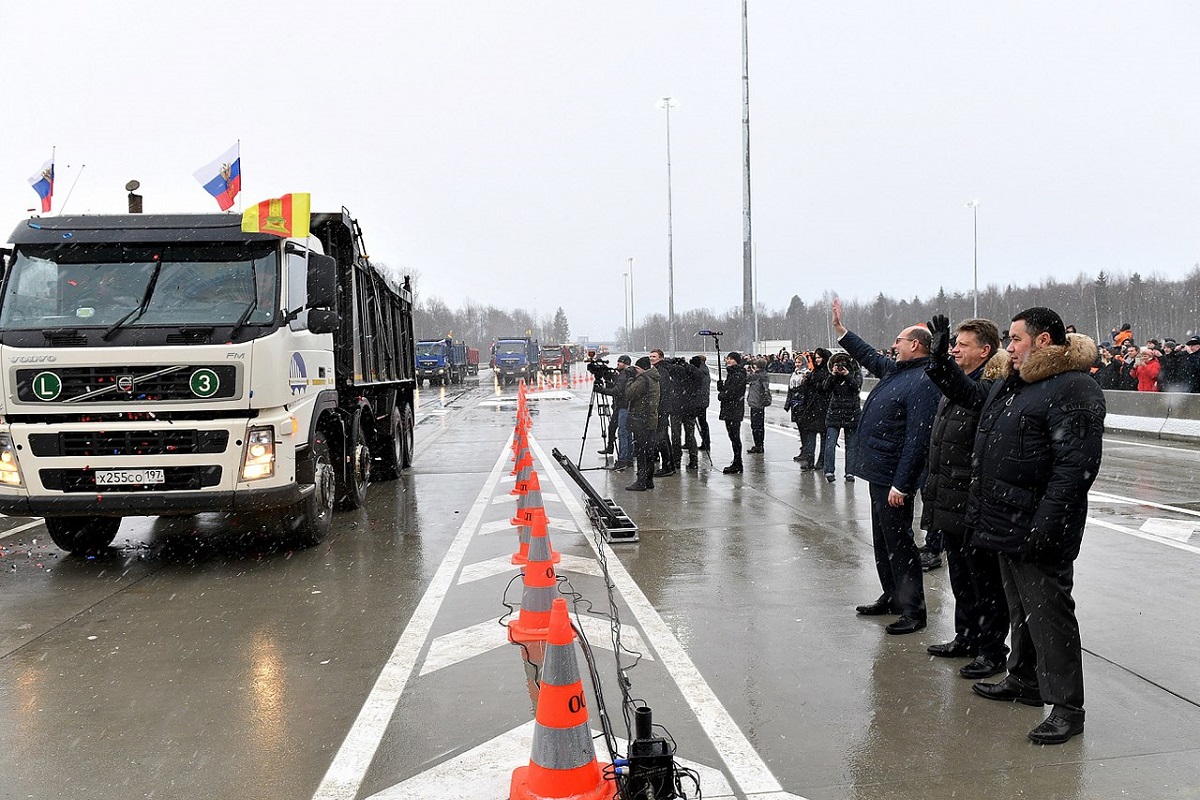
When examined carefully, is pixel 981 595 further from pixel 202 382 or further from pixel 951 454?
pixel 202 382

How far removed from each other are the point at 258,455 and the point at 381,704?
Result: 11.7 ft

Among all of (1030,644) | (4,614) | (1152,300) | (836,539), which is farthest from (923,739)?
(1152,300)

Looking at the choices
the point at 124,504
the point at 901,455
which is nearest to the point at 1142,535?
the point at 901,455

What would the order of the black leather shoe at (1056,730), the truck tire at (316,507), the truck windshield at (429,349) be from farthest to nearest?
the truck windshield at (429,349) < the truck tire at (316,507) < the black leather shoe at (1056,730)

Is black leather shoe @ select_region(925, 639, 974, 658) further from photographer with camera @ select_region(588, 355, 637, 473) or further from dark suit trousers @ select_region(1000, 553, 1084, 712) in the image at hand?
photographer with camera @ select_region(588, 355, 637, 473)

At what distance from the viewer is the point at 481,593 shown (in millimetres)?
7141

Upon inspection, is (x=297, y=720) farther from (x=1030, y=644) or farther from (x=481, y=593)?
(x=1030, y=644)

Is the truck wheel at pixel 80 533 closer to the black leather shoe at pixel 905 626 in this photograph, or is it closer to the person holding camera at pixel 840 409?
the black leather shoe at pixel 905 626

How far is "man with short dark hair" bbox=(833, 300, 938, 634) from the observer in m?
5.93

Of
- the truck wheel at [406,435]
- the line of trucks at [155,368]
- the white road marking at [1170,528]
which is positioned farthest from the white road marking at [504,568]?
the truck wheel at [406,435]

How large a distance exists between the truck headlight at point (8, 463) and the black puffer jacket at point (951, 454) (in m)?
7.03

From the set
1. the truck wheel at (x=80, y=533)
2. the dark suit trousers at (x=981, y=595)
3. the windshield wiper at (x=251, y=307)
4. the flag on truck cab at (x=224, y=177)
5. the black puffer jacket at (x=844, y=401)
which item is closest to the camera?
the dark suit trousers at (x=981, y=595)

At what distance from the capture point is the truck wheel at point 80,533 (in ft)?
A: 28.5

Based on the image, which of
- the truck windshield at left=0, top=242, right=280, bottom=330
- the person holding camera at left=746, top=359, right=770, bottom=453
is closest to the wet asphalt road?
the truck windshield at left=0, top=242, right=280, bottom=330
